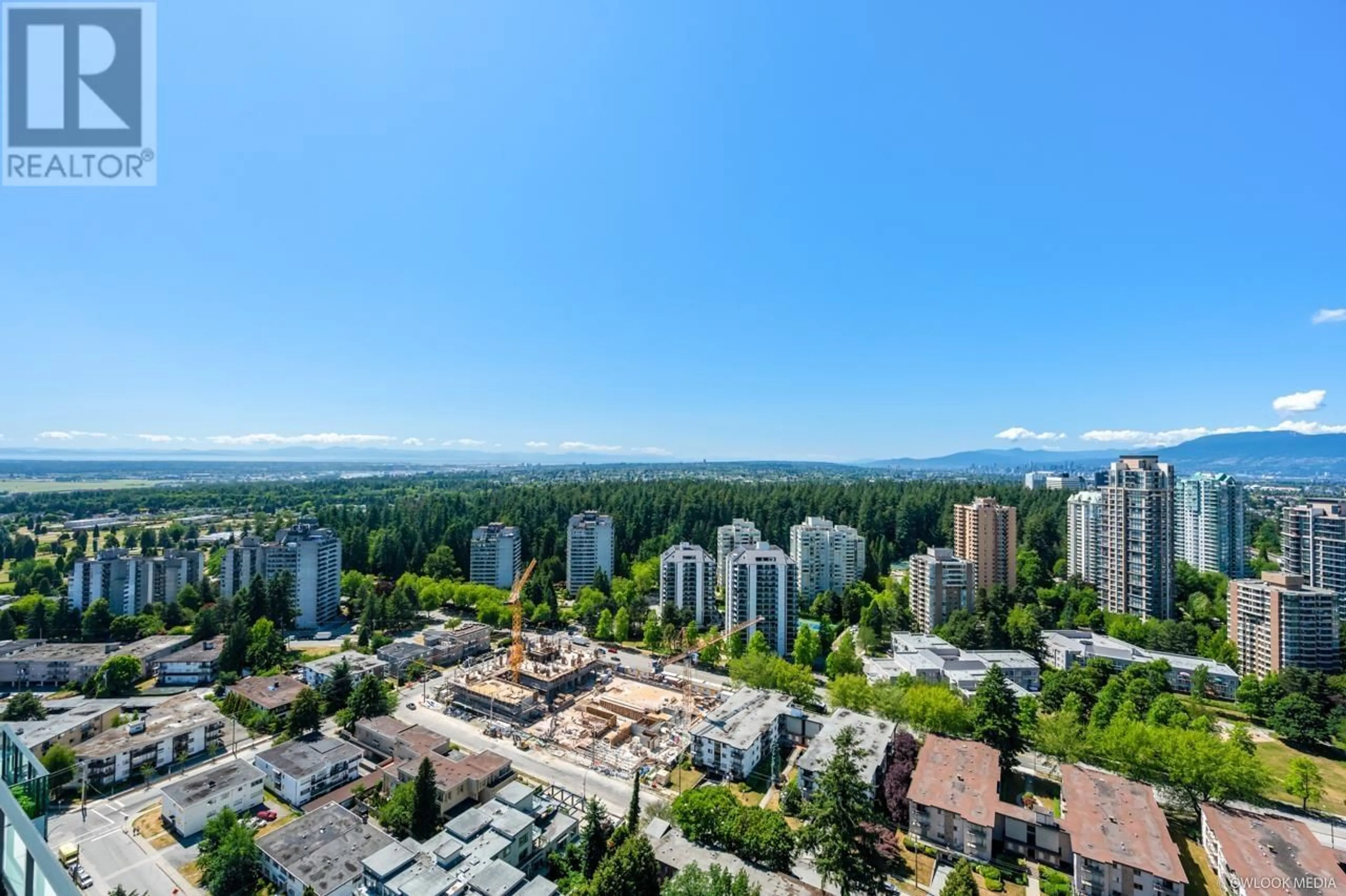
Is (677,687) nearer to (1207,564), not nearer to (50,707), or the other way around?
(50,707)

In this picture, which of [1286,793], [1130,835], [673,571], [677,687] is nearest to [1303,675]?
[1286,793]

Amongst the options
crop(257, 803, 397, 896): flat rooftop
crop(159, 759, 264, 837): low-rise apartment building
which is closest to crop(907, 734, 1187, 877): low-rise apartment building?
crop(257, 803, 397, 896): flat rooftop

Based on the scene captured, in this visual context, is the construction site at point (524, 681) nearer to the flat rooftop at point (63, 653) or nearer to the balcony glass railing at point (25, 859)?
the flat rooftop at point (63, 653)

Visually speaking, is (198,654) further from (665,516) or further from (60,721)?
(665,516)

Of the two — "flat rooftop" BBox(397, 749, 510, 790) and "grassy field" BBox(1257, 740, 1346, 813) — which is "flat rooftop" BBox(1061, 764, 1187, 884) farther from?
"flat rooftop" BBox(397, 749, 510, 790)

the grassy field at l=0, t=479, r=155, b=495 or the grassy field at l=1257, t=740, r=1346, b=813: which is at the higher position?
the grassy field at l=0, t=479, r=155, b=495

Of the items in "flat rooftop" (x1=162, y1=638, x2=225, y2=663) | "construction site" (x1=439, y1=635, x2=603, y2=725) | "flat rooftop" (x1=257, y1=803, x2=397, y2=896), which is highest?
"flat rooftop" (x1=162, y1=638, x2=225, y2=663)
